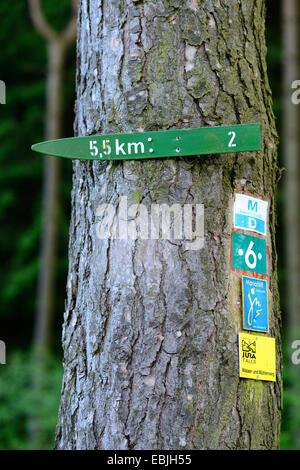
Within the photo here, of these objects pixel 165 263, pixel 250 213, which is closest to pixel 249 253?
pixel 250 213

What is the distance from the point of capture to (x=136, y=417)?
1717 millimetres

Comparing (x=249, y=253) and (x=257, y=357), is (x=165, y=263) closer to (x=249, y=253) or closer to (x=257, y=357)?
(x=249, y=253)

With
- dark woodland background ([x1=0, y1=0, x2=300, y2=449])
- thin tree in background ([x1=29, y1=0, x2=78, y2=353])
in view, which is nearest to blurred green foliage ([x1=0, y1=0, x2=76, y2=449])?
dark woodland background ([x1=0, y1=0, x2=300, y2=449])

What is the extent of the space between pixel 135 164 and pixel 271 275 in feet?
1.88

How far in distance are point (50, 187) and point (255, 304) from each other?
8.23 m

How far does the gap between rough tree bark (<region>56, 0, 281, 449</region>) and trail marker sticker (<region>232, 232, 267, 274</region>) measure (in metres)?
0.03

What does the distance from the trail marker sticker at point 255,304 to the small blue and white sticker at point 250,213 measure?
0.53 ft

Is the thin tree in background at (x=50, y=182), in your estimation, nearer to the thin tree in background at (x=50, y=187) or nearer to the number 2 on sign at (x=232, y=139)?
the thin tree in background at (x=50, y=187)

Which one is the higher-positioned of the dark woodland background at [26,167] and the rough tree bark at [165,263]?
the dark woodland background at [26,167]

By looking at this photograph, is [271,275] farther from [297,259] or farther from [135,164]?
[297,259]

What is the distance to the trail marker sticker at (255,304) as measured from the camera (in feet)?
6.03

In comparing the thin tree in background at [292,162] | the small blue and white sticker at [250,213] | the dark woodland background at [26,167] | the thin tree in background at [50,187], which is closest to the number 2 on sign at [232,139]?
the small blue and white sticker at [250,213]

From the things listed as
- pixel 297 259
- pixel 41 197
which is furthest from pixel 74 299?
pixel 41 197

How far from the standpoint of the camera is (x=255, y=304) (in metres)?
1.87
